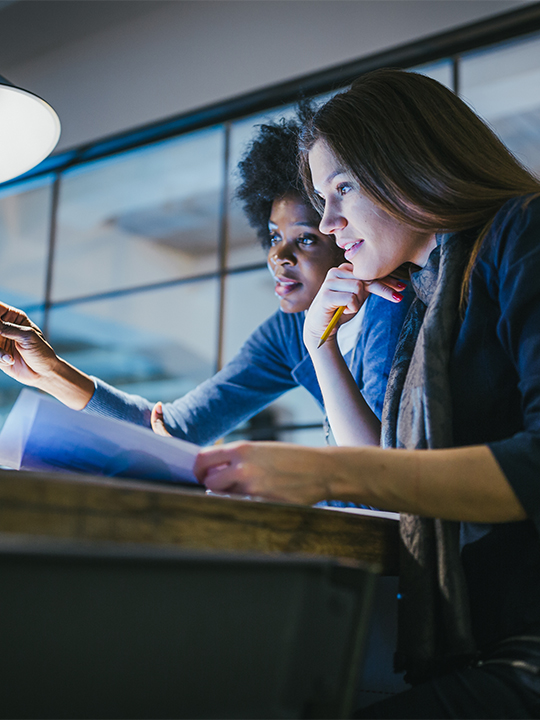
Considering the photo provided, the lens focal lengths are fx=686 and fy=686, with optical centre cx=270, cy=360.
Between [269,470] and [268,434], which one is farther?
[268,434]

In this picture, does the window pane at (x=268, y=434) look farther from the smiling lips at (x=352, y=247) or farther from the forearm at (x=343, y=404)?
the smiling lips at (x=352, y=247)

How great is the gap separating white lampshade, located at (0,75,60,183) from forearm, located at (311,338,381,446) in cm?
72

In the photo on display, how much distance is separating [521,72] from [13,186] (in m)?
3.00

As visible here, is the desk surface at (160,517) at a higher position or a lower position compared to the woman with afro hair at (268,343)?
lower

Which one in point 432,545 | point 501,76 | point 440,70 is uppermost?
point 501,76

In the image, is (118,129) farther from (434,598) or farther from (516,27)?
(434,598)

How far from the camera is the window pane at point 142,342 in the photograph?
20531 mm

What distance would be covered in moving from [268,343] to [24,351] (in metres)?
0.58

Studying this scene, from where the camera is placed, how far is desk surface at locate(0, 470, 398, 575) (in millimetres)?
409

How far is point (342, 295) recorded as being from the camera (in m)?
1.27

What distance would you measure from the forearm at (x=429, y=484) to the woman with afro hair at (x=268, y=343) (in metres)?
0.77

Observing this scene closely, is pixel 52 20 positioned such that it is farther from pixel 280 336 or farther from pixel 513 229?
pixel 513 229

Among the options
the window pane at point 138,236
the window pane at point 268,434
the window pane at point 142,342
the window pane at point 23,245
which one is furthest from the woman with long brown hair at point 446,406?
the window pane at point 142,342

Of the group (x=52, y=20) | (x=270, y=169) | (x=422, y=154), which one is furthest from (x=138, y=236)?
(x=422, y=154)
